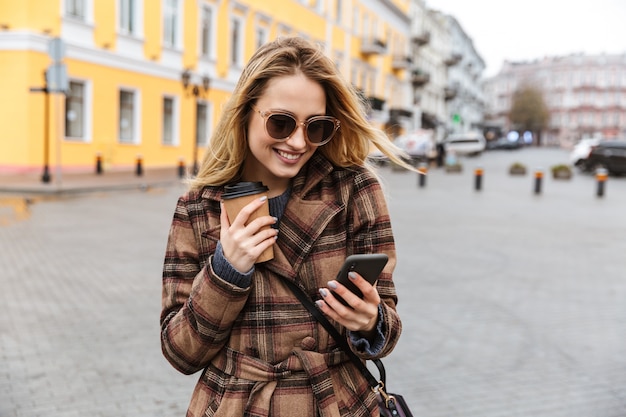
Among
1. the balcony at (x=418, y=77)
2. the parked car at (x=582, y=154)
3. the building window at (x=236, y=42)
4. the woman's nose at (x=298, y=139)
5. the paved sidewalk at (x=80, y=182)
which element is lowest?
the paved sidewalk at (x=80, y=182)

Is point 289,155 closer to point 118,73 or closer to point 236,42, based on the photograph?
point 118,73

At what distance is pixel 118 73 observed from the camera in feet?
76.7

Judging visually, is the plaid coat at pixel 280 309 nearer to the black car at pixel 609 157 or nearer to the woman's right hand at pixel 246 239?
the woman's right hand at pixel 246 239

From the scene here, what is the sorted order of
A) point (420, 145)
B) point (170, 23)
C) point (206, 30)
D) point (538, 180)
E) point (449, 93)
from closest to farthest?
1. point (538, 180)
2. point (170, 23)
3. point (206, 30)
4. point (420, 145)
5. point (449, 93)

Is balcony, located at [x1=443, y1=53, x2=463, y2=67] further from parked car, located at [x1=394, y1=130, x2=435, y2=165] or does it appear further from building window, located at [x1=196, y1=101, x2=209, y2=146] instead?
building window, located at [x1=196, y1=101, x2=209, y2=146]

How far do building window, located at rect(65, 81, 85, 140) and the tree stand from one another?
90.2 m

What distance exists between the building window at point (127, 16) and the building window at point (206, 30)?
465 cm

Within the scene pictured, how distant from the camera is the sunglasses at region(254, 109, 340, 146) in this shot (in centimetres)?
159

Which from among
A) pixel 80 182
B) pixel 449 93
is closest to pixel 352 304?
pixel 80 182

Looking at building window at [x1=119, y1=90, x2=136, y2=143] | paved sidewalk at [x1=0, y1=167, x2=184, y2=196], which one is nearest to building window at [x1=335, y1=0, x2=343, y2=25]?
building window at [x1=119, y1=90, x2=136, y2=143]

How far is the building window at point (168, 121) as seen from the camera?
88.3 feet

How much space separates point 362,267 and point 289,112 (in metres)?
0.45

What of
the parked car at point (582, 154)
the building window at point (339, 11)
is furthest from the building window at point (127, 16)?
the building window at point (339, 11)

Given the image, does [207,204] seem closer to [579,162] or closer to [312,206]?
[312,206]
